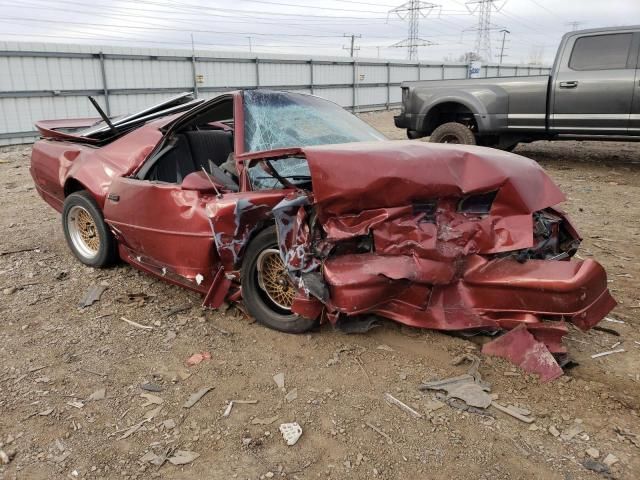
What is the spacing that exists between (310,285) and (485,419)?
44.1 inches

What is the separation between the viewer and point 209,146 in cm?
488

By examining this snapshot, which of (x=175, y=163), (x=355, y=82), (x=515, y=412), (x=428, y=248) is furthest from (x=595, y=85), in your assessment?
(x=355, y=82)

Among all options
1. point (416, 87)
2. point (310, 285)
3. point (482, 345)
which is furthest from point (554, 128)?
point (310, 285)

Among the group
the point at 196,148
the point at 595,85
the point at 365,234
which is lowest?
the point at 365,234

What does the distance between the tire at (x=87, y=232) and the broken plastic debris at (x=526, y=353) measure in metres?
3.21

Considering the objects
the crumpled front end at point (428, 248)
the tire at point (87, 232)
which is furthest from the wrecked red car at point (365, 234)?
the tire at point (87, 232)

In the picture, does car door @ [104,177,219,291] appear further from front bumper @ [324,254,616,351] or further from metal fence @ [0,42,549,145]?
metal fence @ [0,42,549,145]

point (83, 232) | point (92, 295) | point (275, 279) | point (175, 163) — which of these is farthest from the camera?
point (83, 232)

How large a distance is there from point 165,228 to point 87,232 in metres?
1.52

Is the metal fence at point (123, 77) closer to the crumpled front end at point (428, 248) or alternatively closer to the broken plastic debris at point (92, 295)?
the broken plastic debris at point (92, 295)

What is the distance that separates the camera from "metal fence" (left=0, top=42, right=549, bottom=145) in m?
12.9

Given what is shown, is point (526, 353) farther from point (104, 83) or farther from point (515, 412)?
point (104, 83)

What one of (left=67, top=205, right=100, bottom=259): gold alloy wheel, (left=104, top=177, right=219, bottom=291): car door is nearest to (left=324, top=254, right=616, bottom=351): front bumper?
(left=104, top=177, right=219, bottom=291): car door

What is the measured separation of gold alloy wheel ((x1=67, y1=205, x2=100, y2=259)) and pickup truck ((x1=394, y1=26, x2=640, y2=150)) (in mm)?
6252
